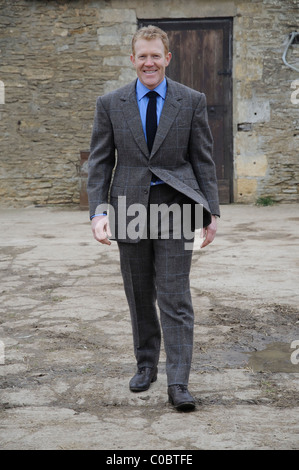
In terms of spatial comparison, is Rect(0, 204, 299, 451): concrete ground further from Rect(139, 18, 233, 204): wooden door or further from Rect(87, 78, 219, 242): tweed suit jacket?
Rect(139, 18, 233, 204): wooden door

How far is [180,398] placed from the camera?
107 inches

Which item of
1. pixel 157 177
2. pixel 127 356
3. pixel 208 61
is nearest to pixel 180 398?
pixel 127 356

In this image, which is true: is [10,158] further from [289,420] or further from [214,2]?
[289,420]

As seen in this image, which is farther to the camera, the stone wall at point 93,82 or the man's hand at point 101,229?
the stone wall at point 93,82

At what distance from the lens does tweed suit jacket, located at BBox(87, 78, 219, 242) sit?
282 centimetres

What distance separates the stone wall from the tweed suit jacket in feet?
22.6

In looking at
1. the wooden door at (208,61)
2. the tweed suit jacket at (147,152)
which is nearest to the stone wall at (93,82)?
the wooden door at (208,61)

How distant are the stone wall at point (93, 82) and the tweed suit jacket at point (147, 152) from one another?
6880 mm

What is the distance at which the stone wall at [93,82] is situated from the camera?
31.0 ft

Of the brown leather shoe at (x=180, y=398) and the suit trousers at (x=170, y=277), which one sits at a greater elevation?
the suit trousers at (x=170, y=277)

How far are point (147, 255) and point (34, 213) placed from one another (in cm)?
665

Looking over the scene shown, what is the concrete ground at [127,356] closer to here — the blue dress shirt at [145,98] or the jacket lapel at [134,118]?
the jacket lapel at [134,118]

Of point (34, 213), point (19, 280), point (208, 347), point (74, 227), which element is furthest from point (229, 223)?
point (208, 347)

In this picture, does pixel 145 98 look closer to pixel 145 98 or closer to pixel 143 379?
pixel 145 98
